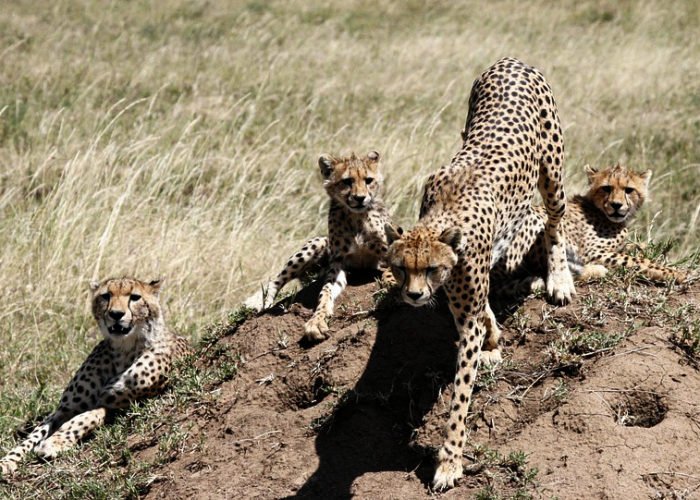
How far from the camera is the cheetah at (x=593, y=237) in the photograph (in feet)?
17.0

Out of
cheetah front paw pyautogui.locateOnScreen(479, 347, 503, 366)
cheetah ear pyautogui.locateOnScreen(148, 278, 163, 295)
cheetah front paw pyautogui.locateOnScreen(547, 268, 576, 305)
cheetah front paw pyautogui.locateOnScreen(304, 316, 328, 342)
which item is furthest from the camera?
cheetah ear pyautogui.locateOnScreen(148, 278, 163, 295)

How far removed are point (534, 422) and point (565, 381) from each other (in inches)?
10.6

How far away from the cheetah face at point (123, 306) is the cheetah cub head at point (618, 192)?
2.67 metres

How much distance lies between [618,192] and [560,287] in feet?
4.25

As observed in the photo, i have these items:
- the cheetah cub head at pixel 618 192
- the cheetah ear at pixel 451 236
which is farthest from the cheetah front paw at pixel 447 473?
the cheetah cub head at pixel 618 192

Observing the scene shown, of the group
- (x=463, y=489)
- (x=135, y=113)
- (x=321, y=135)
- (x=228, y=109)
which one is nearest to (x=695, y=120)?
(x=321, y=135)

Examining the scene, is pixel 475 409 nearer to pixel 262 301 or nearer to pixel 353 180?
pixel 353 180

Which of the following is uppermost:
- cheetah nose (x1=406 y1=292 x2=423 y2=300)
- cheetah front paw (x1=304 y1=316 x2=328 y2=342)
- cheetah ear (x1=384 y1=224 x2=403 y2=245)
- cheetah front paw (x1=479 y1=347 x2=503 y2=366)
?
cheetah ear (x1=384 y1=224 x2=403 y2=245)

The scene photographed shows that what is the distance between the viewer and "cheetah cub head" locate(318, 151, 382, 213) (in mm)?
5488

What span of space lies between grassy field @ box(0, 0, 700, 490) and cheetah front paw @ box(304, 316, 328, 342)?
5.10 feet

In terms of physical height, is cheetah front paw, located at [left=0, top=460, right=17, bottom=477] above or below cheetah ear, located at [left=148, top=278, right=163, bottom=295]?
below

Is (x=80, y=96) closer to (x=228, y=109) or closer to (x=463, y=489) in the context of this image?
(x=228, y=109)

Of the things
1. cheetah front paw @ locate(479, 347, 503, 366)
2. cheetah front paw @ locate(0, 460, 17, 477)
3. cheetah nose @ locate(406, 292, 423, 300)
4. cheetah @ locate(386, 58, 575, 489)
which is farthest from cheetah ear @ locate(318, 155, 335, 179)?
cheetah front paw @ locate(0, 460, 17, 477)

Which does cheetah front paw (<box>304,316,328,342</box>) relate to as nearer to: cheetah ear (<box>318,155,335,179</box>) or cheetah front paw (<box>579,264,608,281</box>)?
cheetah ear (<box>318,155,335,179</box>)
